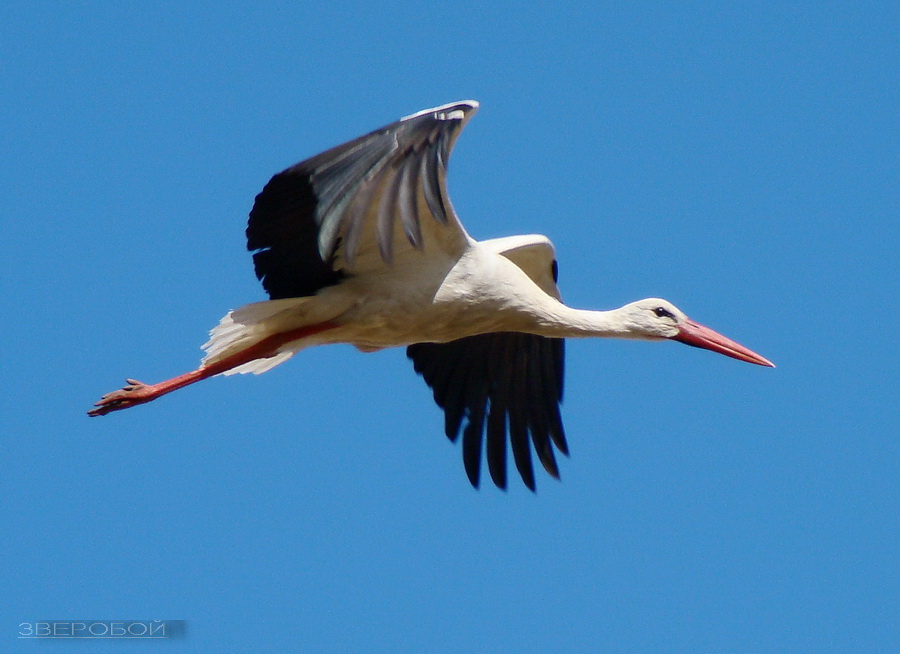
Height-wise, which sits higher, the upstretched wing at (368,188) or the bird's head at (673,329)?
the upstretched wing at (368,188)

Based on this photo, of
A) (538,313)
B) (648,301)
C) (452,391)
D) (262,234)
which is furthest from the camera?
(452,391)

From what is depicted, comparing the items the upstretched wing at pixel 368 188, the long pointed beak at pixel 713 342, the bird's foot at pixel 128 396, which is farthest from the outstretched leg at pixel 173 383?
the long pointed beak at pixel 713 342

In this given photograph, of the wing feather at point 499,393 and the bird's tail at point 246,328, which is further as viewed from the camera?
the wing feather at point 499,393

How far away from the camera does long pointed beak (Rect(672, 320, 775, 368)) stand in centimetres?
711

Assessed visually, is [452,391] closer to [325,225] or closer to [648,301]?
[648,301]

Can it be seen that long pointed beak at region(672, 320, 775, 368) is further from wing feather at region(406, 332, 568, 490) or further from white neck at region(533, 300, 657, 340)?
wing feather at region(406, 332, 568, 490)

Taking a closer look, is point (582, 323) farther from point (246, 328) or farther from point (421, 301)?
point (246, 328)

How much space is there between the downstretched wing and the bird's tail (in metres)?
1.12

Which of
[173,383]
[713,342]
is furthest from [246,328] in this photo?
[713,342]

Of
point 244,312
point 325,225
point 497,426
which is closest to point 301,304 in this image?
point 244,312

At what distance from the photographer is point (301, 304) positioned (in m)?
6.39

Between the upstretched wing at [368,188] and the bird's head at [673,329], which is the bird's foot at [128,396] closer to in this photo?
the upstretched wing at [368,188]

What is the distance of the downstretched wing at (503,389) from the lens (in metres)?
7.54

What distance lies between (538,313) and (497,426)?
1.17 meters
